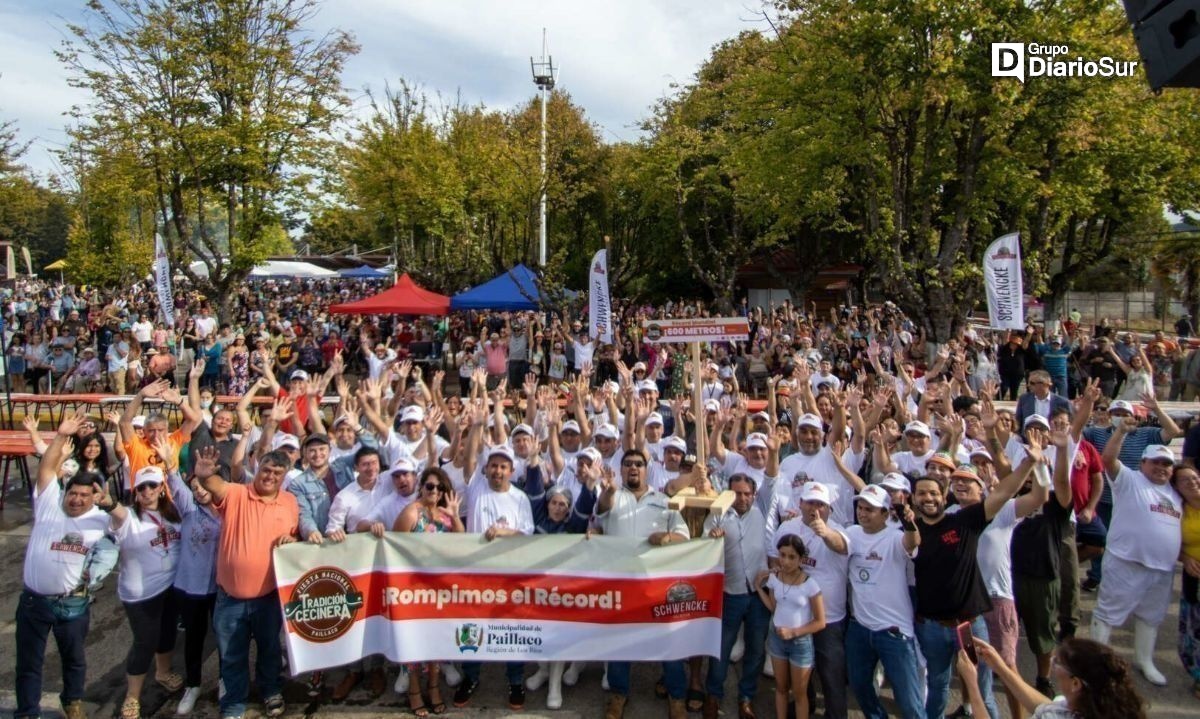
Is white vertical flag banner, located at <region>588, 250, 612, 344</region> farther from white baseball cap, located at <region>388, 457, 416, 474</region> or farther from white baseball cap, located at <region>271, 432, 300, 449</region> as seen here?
white baseball cap, located at <region>388, 457, 416, 474</region>

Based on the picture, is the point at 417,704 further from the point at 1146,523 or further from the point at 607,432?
the point at 1146,523

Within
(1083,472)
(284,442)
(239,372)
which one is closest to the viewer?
(1083,472)

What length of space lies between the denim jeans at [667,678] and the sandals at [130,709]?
3241mm

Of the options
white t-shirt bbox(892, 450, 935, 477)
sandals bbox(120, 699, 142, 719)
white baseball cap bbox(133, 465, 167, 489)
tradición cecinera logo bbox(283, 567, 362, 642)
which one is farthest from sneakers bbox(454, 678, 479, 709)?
white t-shirt bbox(892, 450, 935, 477)

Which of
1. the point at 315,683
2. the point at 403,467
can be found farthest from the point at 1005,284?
the point at 315,683

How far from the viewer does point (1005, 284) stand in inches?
490

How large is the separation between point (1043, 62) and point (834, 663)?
1380 centimetres

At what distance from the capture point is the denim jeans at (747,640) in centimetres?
524

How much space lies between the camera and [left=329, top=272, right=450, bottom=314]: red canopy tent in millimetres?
18875

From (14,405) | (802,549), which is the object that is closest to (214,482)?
(802,549)

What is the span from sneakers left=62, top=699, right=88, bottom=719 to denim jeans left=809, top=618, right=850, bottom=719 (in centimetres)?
490

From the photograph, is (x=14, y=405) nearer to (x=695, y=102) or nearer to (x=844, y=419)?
(x=844, y=419)

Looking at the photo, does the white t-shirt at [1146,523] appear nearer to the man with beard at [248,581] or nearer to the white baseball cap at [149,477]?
the man with beard at [248,581]

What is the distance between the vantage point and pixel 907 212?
16.8m
